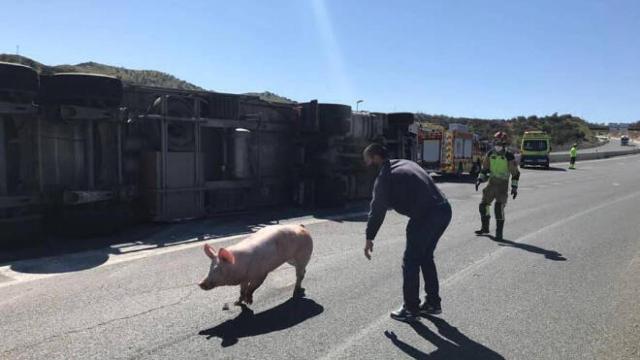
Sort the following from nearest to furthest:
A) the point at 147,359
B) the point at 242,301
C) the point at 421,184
Answer: the point at 147,359 → the point at 421,184 → the point at 242,301

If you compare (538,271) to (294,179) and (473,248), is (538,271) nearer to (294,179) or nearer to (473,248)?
(473,248)

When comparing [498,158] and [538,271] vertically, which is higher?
[498,158]

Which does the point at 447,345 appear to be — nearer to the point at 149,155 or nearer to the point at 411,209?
the point at 411,209

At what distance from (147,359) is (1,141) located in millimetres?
6044

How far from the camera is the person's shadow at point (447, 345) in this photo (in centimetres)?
437

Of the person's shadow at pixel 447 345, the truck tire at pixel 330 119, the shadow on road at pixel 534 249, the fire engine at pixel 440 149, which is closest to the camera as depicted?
the person's shadow at pixel 447 345

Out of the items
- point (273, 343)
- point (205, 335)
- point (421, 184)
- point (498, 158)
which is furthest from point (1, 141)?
point (498, 158)

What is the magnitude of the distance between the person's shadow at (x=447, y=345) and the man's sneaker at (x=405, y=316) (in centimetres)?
6

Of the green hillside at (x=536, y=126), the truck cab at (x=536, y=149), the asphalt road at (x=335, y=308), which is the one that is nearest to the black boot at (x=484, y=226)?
the asphalt road at (x=335, y=308)

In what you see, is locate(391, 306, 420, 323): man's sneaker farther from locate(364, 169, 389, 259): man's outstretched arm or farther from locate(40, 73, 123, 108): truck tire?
locate(40, 73, 123, 108): truck tire

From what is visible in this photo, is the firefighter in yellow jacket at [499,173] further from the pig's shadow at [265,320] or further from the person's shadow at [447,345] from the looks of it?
the pig's shadow at [265,320]

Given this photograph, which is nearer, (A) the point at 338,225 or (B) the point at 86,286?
(B) the point at 86,286

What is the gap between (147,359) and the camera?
412 cm

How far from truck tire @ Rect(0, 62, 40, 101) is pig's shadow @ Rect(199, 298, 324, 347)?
5754 mm
